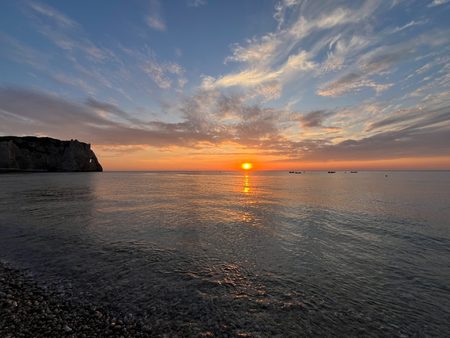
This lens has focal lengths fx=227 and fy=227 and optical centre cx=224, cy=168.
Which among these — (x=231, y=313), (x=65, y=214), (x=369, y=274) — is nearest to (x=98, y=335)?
(x=231, y=313)

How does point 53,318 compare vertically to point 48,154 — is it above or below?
below

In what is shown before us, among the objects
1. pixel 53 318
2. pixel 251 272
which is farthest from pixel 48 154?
pixel 251 272

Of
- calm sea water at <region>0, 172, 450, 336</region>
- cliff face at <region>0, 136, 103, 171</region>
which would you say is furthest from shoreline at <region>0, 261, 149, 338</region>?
cliff face at <region>0, 136, 103, 171</region>

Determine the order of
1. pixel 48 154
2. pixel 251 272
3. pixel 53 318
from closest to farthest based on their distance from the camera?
pixel 53 318 < pixel 251 272 < pixel 48 154

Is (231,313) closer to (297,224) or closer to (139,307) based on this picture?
(139,307)

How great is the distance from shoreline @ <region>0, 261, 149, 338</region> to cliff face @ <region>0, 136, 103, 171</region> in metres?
183

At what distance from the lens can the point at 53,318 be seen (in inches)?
256

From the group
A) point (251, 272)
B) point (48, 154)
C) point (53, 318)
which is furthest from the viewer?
point (48, 154)

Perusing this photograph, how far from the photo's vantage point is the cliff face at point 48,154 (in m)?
151

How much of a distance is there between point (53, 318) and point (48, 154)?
8098 inches

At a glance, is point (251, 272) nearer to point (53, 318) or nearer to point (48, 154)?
point (53, 318)

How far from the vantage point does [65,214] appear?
23156 millimetres

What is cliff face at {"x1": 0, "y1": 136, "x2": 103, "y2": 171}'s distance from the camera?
5935 inches

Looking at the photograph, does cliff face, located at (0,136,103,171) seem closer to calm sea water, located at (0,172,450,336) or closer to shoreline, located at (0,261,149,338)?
calm sea water, located at (0,172,450,336)
